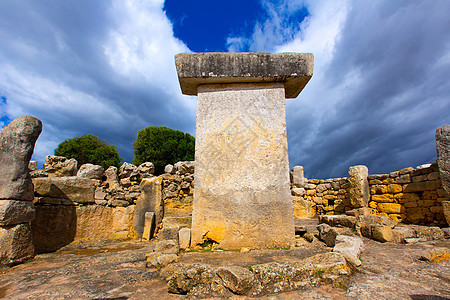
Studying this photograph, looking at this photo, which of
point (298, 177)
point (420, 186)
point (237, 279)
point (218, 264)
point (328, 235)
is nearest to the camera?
point (237, 279)

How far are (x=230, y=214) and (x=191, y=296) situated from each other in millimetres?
1329

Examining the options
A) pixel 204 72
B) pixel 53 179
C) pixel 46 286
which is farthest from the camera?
pixel 53 179

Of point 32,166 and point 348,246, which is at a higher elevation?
point 32,166

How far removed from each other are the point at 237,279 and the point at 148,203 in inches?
198

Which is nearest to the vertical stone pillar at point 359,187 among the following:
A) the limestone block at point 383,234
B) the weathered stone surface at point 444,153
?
the weathered stone surface at point 444,153

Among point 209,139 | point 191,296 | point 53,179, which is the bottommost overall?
point 191,296

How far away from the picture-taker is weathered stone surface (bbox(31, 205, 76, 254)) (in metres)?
4.59

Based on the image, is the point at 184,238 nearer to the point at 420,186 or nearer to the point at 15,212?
the point at 15,212

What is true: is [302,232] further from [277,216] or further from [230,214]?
[230,214]

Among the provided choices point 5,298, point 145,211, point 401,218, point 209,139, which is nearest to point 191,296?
point 5,298

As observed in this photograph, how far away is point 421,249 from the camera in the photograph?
2.99 meters

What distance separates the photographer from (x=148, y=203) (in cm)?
616

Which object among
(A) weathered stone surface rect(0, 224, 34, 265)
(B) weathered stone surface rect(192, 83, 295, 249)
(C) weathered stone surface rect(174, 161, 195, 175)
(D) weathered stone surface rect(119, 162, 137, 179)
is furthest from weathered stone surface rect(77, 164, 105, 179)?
(B) weathered stone surface rect(192, 83, 295, 249)

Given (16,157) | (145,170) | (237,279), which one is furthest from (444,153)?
(16,157)
